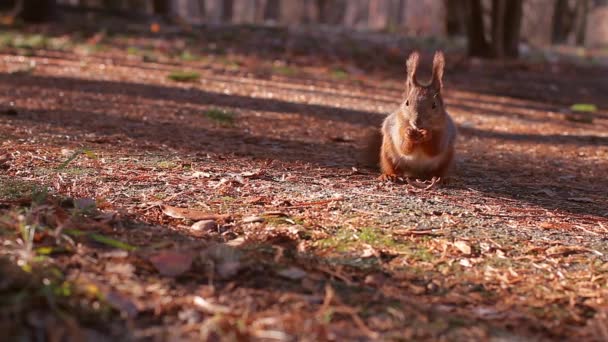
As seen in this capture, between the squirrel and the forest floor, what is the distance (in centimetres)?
18

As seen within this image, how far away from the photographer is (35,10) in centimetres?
1356

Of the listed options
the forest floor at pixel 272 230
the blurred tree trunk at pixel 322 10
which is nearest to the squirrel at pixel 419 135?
the forest floor at pixel 272 230

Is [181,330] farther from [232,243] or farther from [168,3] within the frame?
[168,3]

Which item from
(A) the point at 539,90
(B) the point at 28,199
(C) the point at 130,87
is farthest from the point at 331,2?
(B) the point at 28,199

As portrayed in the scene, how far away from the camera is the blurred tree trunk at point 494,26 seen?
531 inches

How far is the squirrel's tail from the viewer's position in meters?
4.90

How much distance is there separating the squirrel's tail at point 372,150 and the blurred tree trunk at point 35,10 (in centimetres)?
1019

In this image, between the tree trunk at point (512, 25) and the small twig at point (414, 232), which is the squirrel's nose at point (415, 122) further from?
the tree trunk at point (512, 25)

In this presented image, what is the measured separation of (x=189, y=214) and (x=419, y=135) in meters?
1.67

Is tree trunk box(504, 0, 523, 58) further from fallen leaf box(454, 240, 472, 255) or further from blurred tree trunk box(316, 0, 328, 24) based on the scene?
fallen leaf box(454, 240, 472, 255)

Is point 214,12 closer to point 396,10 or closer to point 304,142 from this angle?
point 396,10

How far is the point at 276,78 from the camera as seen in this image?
10398 mm

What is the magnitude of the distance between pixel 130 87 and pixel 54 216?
5.47 m

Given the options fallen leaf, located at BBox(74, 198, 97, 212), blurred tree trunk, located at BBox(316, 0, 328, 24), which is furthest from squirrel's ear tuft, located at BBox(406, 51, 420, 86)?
blurred tree trunk, located at BBox(316, 0, 328, 24)
